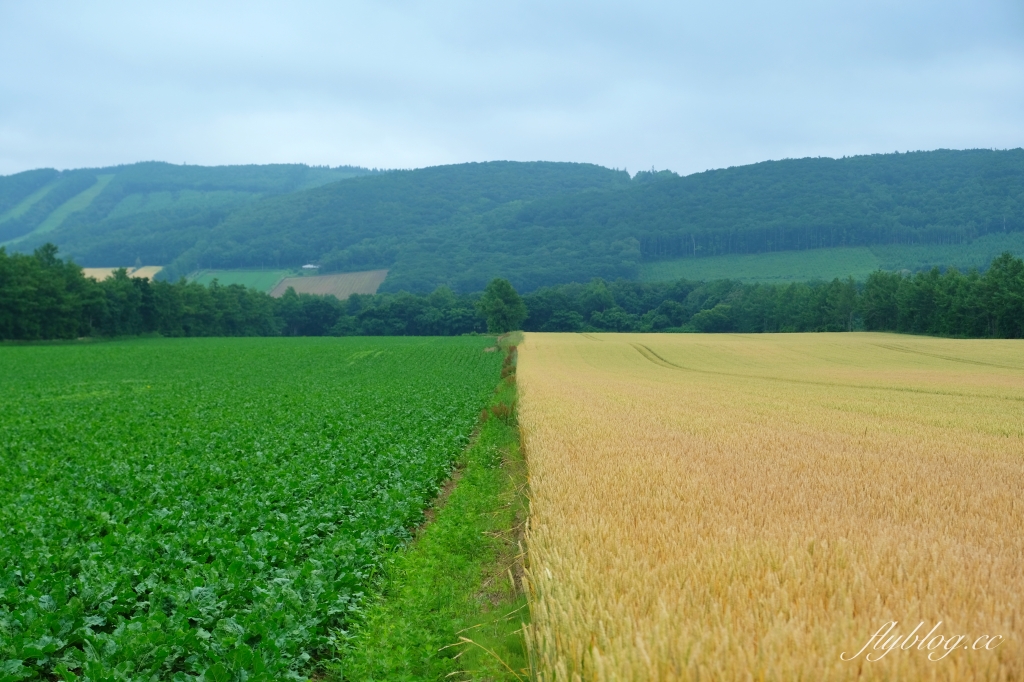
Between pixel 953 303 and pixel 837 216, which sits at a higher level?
pixel 837 216

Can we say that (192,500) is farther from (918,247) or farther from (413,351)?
(918,247)

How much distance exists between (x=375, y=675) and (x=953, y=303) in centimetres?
8250

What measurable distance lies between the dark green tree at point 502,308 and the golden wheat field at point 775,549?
290ft

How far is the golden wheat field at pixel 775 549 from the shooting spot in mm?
3115

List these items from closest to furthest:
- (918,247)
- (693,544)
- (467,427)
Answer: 1. (693,544)
2. (467,427)
3. (918,247)

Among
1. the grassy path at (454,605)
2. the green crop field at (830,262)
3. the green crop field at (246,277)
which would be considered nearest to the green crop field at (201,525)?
the grassy path at (454,605)

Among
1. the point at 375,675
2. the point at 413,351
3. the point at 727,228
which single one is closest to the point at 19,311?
the point at 413,351

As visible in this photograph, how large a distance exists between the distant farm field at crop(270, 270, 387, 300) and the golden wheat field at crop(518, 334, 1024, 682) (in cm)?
15601

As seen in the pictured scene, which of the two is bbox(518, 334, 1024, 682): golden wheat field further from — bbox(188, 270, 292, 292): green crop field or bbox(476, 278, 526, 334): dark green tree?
bbox(188, 270, 292, 292): green crop field

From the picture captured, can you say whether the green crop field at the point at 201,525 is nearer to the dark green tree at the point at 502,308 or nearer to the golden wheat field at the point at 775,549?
the golden wheat field at the point at 775,549

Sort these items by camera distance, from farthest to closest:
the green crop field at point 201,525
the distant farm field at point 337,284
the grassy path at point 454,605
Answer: the distant farm field at point 337,284, the grassy path at point 454,605, the green crop field at point 201,525

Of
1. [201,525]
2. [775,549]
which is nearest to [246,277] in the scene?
[201,525]

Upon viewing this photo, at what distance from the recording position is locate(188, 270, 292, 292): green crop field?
179000mm

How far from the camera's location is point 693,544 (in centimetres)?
496
